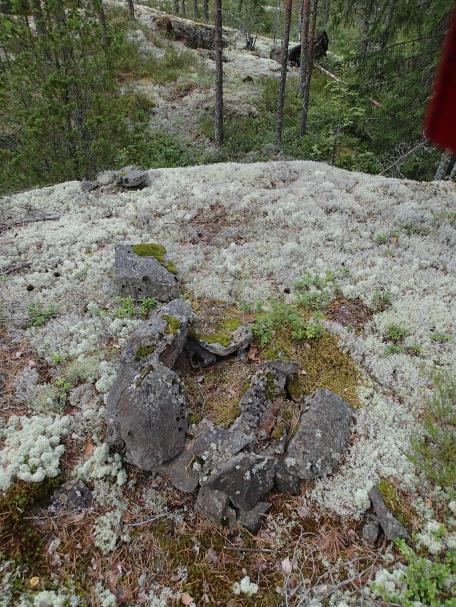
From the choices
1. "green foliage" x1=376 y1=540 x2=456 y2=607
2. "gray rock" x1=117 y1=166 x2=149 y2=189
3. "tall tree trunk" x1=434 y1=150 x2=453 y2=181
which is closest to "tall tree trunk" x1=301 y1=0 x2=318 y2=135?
"tall tree trunk" x1=434 y1=150 x2=453 y2=181

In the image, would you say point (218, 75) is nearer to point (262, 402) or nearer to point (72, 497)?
point (262, 402)

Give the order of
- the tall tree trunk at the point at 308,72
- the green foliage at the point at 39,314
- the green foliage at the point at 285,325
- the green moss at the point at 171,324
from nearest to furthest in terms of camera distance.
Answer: the green moss at the point at 171,324 → the green foliage at the point at 285,325 → the green foliage at the point at 39,314 → the tall tree trunk at the point at 308,72

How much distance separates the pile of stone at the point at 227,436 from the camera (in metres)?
3.93

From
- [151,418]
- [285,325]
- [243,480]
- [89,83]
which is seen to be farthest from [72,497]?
[89,83]

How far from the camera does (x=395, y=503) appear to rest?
3.75 meters

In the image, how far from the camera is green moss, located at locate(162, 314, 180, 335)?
5026 mm

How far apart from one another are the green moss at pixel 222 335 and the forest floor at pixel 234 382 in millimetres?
381

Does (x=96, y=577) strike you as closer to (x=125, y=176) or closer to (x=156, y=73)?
(x=125, y=176)

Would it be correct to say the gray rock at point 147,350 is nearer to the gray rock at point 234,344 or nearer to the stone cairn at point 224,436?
the stone cairn at point 224,436

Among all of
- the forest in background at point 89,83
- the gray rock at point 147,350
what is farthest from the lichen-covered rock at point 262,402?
the forest in background at point 89,83

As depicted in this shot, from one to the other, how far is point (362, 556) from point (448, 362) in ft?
9.12

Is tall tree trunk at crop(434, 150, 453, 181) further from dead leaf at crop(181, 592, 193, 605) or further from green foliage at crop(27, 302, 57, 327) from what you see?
dead leaf at crop(181, 592, 193, 605)

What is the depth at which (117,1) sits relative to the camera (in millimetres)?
29891

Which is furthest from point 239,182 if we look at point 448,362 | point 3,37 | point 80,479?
point 80,479
